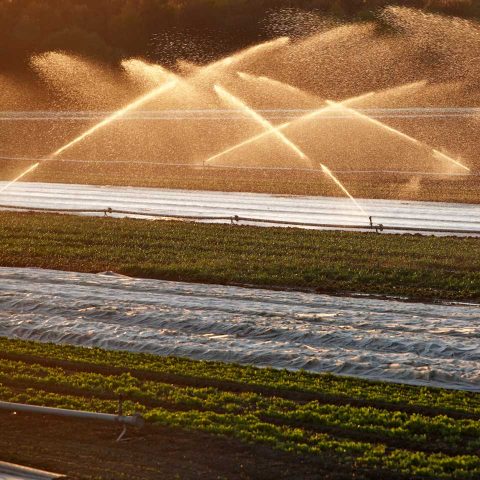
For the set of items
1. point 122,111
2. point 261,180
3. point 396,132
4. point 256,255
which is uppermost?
point 122,111

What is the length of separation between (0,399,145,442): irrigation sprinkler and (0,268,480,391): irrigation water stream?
4.22 meters

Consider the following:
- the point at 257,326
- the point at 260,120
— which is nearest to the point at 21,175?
the point at 260,120

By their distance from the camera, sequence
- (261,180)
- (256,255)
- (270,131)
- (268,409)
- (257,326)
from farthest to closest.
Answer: (270,131)
(261,180)
(256,255)
(257,326)
(268,409)

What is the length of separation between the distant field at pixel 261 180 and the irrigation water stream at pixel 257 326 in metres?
23.7

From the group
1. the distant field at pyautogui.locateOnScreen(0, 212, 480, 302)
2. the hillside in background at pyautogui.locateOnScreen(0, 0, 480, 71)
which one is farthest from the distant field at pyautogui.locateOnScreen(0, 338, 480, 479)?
the hillside in background at pyautogui.locateOnScreen(0, 0, 480, 71)

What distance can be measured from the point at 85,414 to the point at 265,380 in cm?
324

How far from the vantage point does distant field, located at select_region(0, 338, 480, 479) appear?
12.7 metres

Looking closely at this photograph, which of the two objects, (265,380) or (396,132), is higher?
(396,132)

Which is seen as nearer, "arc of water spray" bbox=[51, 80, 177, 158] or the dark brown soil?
the dark brown soil

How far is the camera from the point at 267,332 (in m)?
19.4

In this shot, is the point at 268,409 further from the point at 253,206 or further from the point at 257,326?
the point at 253,206

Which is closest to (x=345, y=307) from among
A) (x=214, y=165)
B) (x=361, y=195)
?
(x=361, y=195)

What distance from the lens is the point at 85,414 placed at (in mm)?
13688

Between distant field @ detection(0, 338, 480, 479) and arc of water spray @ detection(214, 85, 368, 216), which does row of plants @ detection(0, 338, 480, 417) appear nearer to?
distant field @ detection(0, 338, 480, 479)
